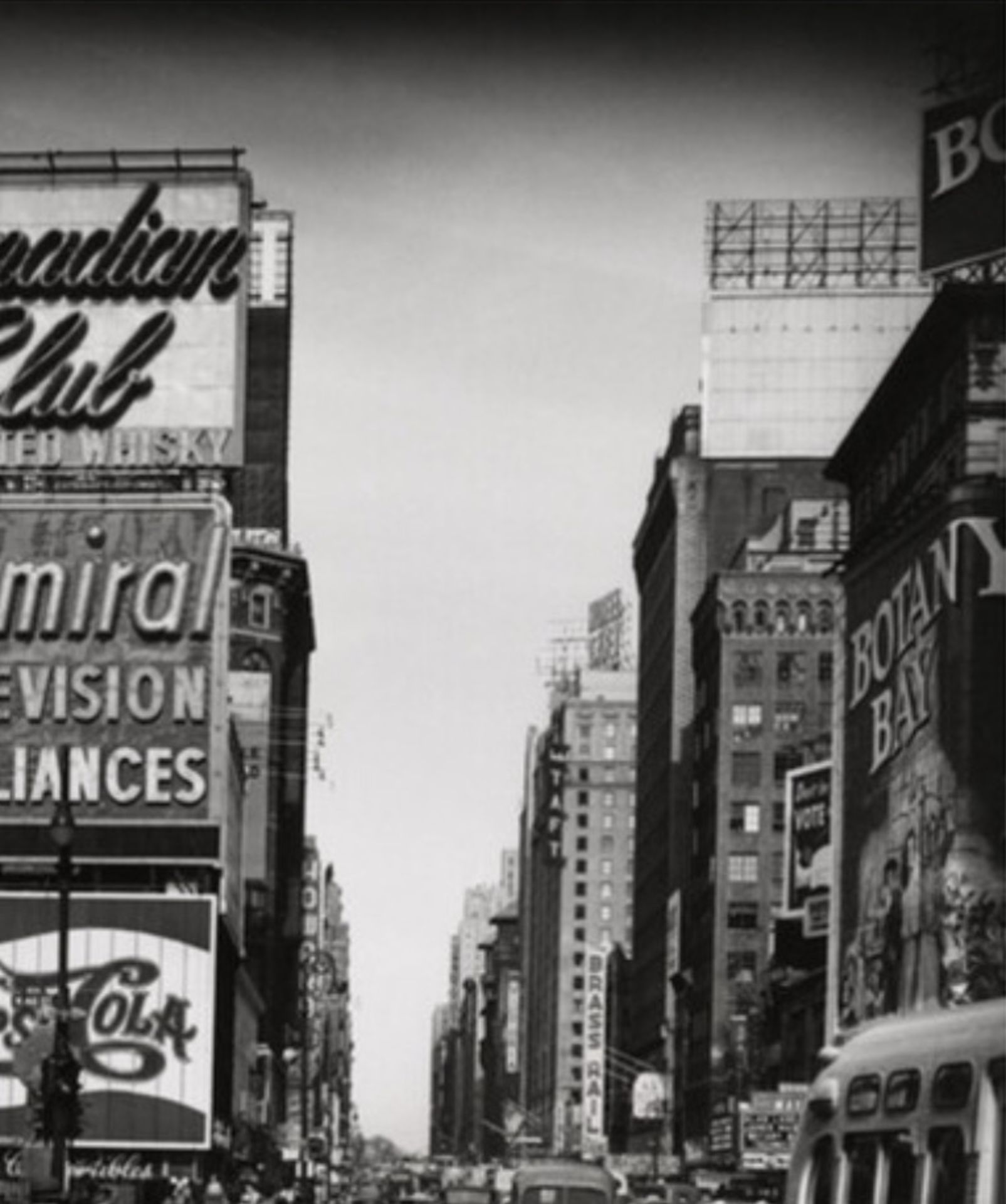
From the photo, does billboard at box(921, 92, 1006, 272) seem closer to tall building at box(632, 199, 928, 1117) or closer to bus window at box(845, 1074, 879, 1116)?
tall building at box(632, 199, 928, 1117)

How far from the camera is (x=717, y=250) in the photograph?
509 ft

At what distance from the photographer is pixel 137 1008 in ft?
277

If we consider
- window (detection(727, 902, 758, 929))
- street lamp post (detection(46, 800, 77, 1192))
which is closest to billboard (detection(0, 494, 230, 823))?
street lamp post (detection(46, 800, 77, 1192))

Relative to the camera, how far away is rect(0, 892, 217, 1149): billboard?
84.2 meters

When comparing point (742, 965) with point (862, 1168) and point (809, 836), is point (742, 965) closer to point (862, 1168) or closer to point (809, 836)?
point (809, 836)

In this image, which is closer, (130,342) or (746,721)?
(130,342)

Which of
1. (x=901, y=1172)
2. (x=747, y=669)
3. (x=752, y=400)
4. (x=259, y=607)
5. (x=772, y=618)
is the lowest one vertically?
(x=901, y=1172)

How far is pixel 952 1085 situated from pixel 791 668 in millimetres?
142145

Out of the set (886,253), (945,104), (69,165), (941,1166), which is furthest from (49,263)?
(886,253)

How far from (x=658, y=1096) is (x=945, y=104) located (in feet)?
312

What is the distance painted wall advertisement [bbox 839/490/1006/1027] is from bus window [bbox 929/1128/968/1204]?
64.4m

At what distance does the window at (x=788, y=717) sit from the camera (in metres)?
156

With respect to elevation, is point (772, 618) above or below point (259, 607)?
below

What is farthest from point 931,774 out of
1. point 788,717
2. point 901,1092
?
point 901,1092
